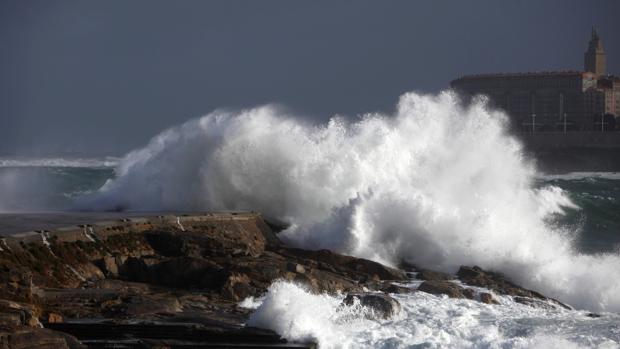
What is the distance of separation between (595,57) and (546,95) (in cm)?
4094

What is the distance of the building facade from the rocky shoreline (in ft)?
384

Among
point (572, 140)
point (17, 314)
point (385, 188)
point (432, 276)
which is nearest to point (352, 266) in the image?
point (432, 276)

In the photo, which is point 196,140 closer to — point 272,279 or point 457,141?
point 457,141

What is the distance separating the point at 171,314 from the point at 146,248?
12.8 ft

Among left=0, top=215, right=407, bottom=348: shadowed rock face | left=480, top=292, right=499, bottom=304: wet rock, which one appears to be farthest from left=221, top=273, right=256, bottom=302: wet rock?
left=480, top=292, right=499, bottom=304: wet rock

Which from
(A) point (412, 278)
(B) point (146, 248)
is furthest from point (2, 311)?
(A) point (412, 278)

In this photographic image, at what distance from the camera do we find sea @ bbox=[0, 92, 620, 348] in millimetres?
12289

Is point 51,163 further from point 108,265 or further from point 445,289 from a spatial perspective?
point 445,289

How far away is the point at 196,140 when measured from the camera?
24.9 metres

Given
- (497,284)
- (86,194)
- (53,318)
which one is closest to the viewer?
(53,318)

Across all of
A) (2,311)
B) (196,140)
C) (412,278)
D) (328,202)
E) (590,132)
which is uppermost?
(590,132)

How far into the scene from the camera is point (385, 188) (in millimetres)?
21156

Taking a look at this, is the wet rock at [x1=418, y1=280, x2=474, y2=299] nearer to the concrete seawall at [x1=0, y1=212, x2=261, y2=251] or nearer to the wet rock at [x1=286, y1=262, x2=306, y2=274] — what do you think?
the wet rock at [x1=286, y1=262, x2=306, y2=274]

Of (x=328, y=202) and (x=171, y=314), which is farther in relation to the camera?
(x=328, y=202)
